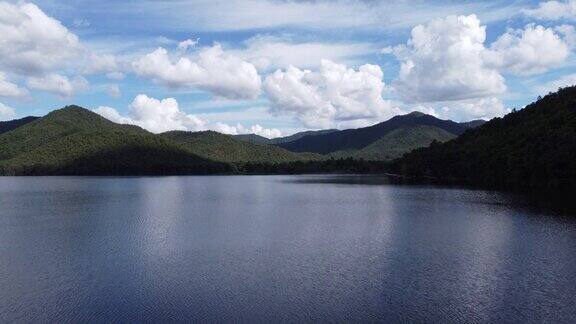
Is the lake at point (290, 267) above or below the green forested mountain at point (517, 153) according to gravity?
below

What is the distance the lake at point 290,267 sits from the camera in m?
21.2

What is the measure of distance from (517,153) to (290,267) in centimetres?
8762

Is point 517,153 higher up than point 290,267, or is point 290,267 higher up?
point 517,153

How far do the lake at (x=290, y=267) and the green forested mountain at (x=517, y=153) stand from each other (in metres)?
37.4

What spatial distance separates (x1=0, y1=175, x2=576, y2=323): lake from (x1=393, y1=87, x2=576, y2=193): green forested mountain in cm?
3737

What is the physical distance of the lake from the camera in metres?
21.2

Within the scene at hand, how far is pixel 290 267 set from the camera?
2894 centimetres

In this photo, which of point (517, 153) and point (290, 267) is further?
point (517, 153)

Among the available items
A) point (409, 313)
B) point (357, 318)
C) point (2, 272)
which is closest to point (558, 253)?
point (409, 313)

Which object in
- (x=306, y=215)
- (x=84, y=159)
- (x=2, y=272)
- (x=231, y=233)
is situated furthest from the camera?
(x=84, y=159)

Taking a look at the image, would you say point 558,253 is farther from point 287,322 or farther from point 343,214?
point 343,214

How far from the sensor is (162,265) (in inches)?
1174

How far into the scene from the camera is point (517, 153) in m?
103

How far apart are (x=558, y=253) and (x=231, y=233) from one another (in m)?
24.2
